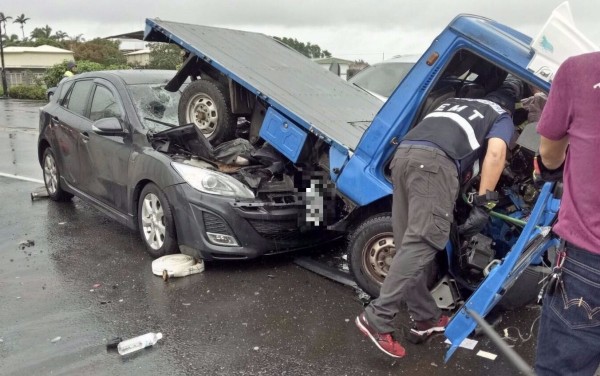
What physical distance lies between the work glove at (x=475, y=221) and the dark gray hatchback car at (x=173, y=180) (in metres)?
1.60

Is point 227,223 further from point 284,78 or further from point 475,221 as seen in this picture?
point 475,221

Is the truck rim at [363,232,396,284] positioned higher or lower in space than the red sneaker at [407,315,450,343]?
higher

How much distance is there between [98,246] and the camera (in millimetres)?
5574

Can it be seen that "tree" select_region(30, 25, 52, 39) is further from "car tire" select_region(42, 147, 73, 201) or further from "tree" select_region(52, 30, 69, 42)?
"car tire" select_region(42, 147, 73, 201)

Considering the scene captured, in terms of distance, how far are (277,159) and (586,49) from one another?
8.77 ft

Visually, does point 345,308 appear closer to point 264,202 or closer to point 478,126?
point 264,202

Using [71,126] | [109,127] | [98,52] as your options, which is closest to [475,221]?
[109,127]

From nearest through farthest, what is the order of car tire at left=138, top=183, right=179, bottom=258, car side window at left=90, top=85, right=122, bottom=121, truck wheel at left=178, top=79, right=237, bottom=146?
car tire at left=138, top=183, right=179, bottom=258
truck wheel at left=178, top=79, right=237, bottom=146
car side window at left=90, top=85, right=122, bottom=121

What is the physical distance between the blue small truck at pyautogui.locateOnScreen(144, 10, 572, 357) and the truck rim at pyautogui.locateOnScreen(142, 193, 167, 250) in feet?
1.65

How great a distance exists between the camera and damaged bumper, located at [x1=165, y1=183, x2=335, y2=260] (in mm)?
4660

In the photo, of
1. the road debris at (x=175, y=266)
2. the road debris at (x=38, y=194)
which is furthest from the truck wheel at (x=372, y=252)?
the road debris at (x=38, y=194)

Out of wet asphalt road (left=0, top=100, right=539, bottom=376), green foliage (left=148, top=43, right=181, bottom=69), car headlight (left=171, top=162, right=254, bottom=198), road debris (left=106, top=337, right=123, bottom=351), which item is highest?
car headlight (left=171, top=162, right=254, bottom=198)

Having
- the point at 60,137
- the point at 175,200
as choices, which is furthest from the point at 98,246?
the point at 60,137

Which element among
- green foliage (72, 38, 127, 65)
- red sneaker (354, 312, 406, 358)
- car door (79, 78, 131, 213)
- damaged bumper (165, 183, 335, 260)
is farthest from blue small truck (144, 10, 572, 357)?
green foliage (72, 38, 127, 65)
